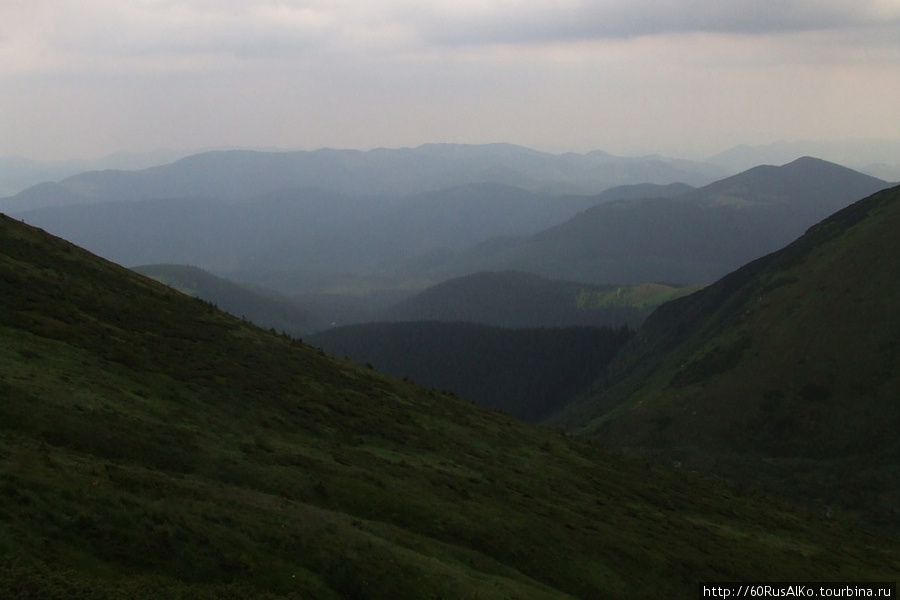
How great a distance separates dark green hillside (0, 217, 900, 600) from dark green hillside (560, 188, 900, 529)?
20.2 metres

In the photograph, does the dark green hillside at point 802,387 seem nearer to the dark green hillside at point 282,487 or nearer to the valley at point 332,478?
the valley at point 332,478

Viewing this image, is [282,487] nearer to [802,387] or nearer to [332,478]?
[332,478]

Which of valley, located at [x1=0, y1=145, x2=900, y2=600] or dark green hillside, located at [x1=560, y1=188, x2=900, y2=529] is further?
dark green hillside, located at [x1=560, y1=188, x2=900, y2=529]

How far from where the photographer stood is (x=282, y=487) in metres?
32.9

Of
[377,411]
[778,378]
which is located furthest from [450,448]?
[778,378]

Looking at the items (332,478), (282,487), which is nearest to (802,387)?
(332,478)

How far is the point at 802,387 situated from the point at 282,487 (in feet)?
255

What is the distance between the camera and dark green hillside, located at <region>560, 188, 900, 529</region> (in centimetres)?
8081

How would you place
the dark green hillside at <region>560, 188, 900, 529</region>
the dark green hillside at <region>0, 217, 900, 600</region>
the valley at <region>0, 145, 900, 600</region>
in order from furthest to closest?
the dark green hillside at <region>560, 188, 900, 529</region> < the valley at <region>0, 145, 900, 600</region> < the dark green hillside at <region>0, 217, 900, 600</region>

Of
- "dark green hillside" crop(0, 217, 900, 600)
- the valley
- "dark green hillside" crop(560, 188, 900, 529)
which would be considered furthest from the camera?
"dark green hillside" crop(560, 188, 900, 529)

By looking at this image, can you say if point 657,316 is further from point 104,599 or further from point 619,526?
point 104,599

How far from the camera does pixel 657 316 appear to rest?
17525 centimetres

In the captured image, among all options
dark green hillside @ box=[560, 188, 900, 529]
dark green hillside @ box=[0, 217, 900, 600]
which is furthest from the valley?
dark green hillside @ box=[560, 188, 900, 529]

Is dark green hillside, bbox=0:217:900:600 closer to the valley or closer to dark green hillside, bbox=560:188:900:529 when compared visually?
the valley
